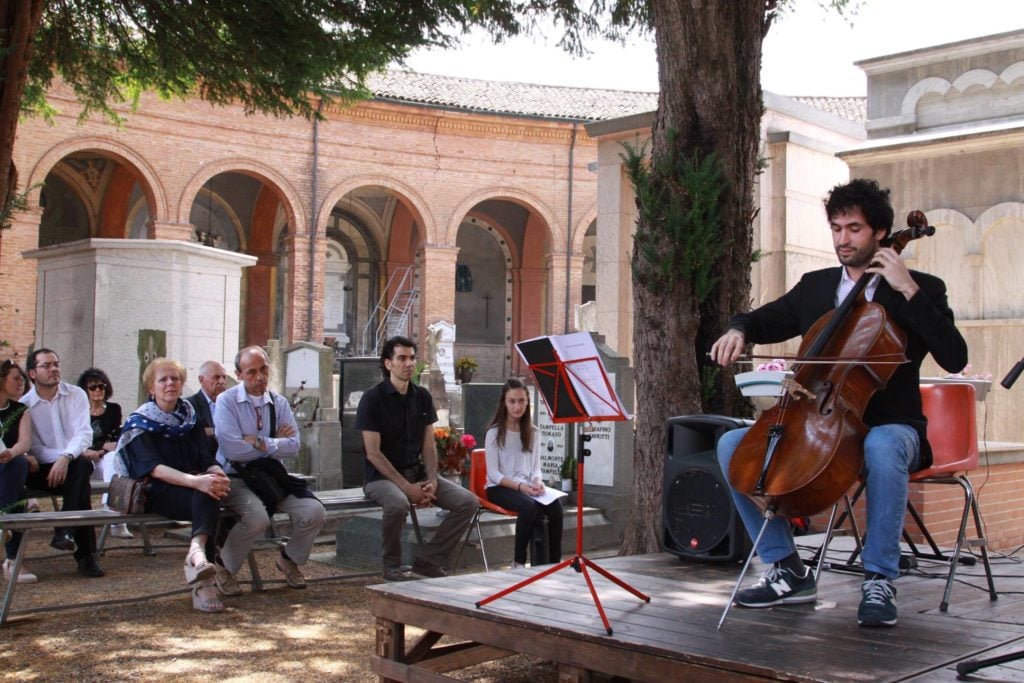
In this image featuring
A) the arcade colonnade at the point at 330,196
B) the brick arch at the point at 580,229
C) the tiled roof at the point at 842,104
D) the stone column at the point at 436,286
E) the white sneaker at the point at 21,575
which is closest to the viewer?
the white sneaker at the point at 21,575

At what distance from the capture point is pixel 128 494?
6.19 metres

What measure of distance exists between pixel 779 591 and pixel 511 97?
2657 centimetres

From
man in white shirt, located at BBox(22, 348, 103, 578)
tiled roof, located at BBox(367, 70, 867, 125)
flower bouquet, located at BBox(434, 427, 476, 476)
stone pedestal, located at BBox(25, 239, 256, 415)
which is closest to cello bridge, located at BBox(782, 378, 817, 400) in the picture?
man in white shirt, located at BBox(22, 348, 103, 578)

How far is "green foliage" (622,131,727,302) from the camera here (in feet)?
19.5

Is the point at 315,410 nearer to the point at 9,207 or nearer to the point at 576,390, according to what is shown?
the point at 9,207

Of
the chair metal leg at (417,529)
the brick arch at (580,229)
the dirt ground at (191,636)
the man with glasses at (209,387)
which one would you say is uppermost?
the brick arch at (580,229)

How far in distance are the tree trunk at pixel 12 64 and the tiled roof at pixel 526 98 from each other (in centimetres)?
1994

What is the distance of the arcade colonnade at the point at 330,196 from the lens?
23375 millimetres

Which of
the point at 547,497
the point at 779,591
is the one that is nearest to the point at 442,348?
the point at 547,497

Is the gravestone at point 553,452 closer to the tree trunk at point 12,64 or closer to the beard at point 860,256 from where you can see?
the tree trunk at point 12,64

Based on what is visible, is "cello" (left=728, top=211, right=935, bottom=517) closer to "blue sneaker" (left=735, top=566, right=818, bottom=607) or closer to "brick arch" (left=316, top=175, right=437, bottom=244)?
"blue sneaker" (left=735, top=566, right=818, bottom=607)

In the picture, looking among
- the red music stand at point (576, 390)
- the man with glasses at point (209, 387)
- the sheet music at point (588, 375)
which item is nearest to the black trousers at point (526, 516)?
the man with glasses at point (209, 387)

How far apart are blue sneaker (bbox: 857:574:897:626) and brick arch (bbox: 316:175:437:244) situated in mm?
23170

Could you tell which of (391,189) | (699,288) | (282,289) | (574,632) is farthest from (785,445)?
(282,289)
